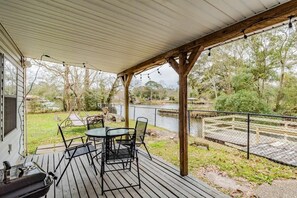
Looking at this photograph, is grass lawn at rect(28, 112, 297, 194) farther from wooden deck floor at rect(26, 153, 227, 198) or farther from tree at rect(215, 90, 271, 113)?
tree at rect(215, 90, 271, 113)

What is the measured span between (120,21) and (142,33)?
43cm

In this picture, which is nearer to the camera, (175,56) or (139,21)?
(139,21)

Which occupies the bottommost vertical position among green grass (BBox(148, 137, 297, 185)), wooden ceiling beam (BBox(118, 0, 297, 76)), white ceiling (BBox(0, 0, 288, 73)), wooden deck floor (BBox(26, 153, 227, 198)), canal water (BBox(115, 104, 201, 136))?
green grass (BBox(148, 137, 297, 185))

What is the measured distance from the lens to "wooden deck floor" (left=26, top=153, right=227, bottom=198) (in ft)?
7.59

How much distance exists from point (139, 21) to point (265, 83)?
9141 mm

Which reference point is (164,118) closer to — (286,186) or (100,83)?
(100,83)

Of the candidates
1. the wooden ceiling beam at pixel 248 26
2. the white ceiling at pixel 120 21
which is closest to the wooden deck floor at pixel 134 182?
the wooden ceiling beam at pixel 248 26

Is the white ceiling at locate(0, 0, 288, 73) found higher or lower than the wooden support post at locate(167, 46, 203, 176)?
higher

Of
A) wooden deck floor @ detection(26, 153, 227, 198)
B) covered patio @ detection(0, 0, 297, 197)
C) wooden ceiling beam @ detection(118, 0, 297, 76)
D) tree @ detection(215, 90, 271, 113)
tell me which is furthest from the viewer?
tree @ detection(215, 90, 271, 113)

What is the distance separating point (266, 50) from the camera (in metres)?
8.73

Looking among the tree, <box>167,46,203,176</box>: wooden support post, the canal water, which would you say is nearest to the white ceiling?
<box>167,46,203,176</box>: wooden support post

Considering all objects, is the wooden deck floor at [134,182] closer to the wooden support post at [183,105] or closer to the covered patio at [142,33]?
the covered patio at [142,33]

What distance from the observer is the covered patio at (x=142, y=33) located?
1725 millimetres

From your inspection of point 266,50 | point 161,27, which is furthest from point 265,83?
point 161,27
